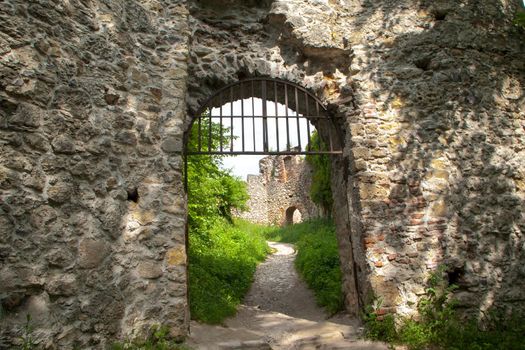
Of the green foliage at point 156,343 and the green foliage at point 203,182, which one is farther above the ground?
the green foliage at point 203,182

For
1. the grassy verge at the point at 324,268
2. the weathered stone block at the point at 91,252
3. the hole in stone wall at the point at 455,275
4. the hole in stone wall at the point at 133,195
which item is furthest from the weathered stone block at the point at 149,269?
the hole in stone wall at the point at 455,275

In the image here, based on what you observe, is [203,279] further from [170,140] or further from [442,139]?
[442,139]

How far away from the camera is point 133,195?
365cm

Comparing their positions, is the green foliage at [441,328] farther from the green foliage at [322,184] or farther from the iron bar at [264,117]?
the green foliage at [322,184]

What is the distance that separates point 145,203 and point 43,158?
102cm

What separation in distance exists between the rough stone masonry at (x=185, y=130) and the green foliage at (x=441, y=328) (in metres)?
0.16

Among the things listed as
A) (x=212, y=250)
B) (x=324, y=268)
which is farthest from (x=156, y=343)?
(x=212, y=250)

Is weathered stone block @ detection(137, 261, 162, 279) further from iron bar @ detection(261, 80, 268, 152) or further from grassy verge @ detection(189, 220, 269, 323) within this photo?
iron bar @ detection(261, 80, 268, 152)

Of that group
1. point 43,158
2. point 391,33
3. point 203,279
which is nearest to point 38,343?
point 43,158

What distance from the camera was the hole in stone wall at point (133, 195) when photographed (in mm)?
3619

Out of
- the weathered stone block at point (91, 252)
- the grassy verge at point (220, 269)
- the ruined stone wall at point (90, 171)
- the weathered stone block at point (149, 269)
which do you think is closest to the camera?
the ruined stone wall at point (90, 171)

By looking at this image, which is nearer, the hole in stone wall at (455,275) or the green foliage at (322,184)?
the hole in stone wall at (455,275)

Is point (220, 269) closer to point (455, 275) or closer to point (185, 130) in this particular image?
point (185, 130)

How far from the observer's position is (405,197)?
14.7 feet
